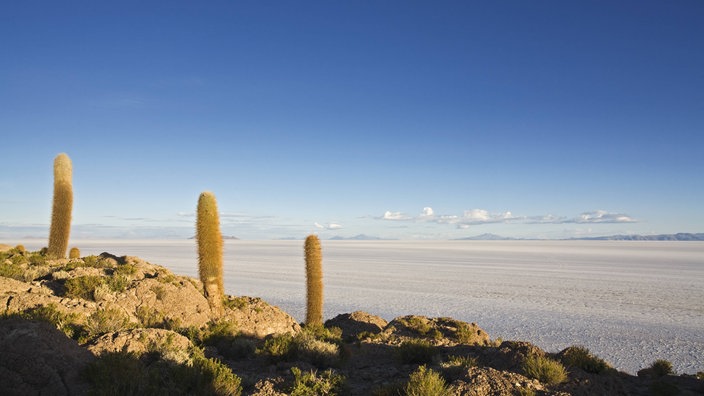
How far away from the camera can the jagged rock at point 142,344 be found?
23.5 feet

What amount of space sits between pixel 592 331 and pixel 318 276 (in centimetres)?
1013

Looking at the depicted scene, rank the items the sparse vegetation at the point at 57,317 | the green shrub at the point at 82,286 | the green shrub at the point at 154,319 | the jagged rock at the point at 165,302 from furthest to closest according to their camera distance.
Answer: the jagged rock at the point at 165,302, the green shrub at the point at 82,286, the green shrub at the point at 154,319, the sparse vegetation at the point at 57,317

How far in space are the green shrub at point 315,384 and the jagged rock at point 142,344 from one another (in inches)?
68.3

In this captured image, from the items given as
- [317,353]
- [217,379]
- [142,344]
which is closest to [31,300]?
[142,344]

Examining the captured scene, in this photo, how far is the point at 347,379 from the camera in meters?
7.87

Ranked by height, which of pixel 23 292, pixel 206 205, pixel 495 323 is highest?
pixel 206 205

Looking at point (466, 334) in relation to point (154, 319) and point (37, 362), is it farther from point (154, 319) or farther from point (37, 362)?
point (37, 362)

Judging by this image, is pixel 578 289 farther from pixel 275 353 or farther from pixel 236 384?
pixel 236 384

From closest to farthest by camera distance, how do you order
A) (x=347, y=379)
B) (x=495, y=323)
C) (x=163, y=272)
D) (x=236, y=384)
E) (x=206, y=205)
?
(x=236, y=384) < (x=347, y=379) < (x=206, y=205) < (x=163, y=272) < (x=495, y=323)

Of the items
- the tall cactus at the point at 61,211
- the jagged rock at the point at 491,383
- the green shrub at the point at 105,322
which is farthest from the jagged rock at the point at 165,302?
the tall cactus at the point at 61,211

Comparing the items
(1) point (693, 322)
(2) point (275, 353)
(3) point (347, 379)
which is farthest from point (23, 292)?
(1) point (693, 322)

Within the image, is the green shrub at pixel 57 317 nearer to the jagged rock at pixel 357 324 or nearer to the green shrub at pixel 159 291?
the green shrub at pixel 159 291

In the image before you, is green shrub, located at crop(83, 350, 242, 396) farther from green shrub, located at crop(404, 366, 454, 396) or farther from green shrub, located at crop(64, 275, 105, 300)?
green shrub, located at crop(64, 275, 105, 300)

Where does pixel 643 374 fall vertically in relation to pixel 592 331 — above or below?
above
